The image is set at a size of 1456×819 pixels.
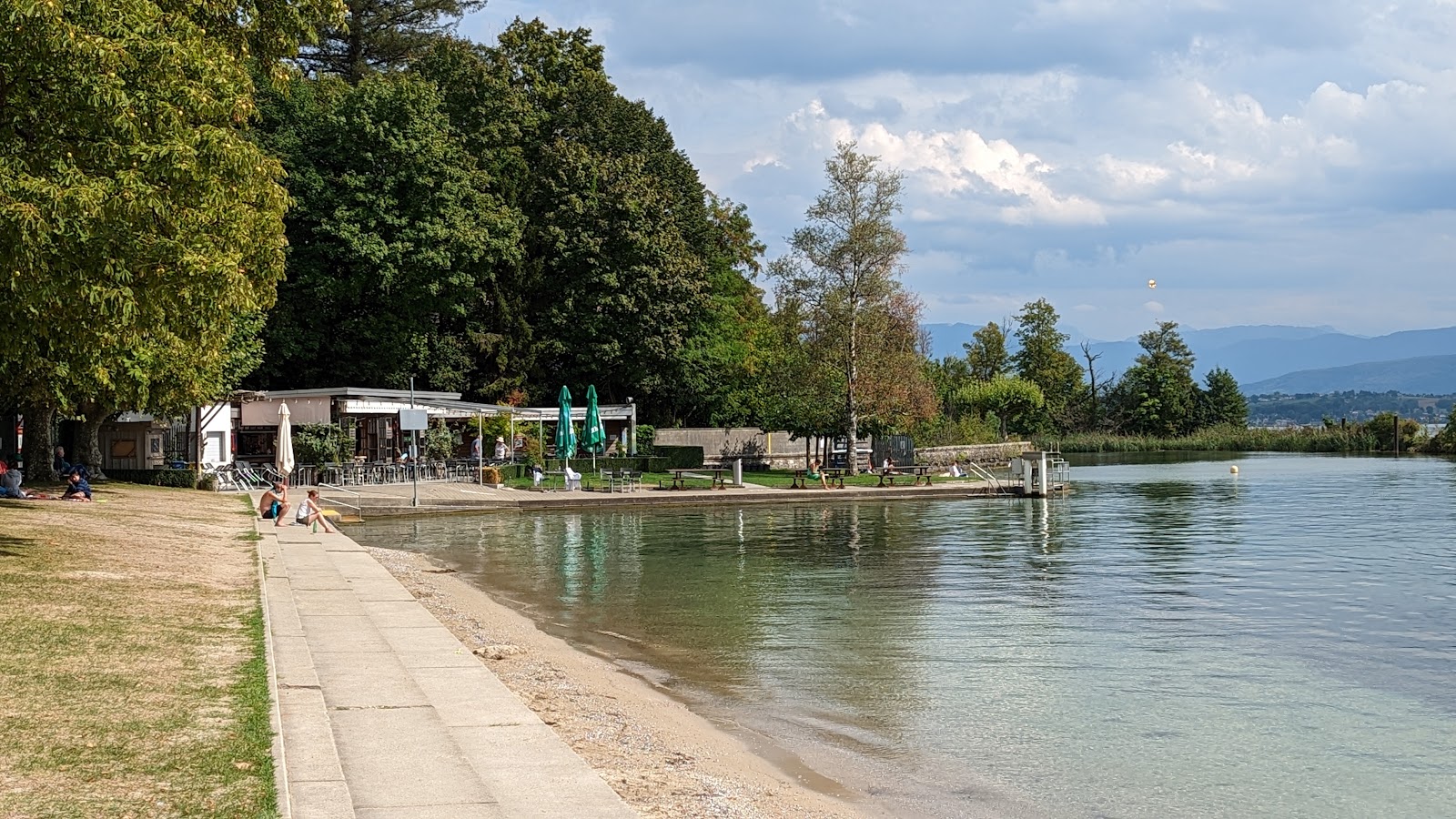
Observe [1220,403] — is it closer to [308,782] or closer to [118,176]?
[118,176]

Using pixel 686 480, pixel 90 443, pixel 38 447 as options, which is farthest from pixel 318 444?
pixel 686 480

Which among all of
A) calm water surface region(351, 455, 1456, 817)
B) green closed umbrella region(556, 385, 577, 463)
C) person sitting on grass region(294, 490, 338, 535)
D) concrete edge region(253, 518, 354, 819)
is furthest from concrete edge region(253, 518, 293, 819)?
green closed umbrella region(556, 385, 577, 463)

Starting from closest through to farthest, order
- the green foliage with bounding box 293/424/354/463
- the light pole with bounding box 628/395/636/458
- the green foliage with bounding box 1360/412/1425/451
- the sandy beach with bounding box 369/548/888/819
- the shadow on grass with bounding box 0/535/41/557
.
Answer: the sandy beach with bounding box 369/548/888/819 → the shadow on grass with bounding box 0/535/41/557 → the green foliage with bounding box 293/424/354/463 → the light pole with bounding box 628/395/636/458 → the green foliage with bounding box 1360/412/1425/451

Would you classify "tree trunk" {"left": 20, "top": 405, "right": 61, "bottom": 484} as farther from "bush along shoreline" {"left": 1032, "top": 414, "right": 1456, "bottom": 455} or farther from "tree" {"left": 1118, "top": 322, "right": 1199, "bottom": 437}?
"tree" {"left": 1118, "top": 322, "right": 1199, "bottom": 437}

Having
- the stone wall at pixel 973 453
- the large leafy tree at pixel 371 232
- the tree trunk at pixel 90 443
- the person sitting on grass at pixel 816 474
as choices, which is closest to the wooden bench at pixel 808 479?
the person sitting on grass at pixel 816 474

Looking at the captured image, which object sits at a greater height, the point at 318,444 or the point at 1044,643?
the point at 318,444

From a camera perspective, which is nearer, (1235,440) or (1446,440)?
(1446,440)

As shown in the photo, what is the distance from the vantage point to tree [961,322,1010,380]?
333 ft

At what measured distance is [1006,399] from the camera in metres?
87.4

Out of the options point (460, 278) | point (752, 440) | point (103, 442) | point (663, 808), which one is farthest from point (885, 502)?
point (663, 808)

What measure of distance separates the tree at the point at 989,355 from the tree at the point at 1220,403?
18.4 metres

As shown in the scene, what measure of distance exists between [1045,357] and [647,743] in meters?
93.5

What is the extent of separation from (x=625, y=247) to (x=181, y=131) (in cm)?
4226

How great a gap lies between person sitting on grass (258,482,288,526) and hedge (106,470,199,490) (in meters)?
10.2
